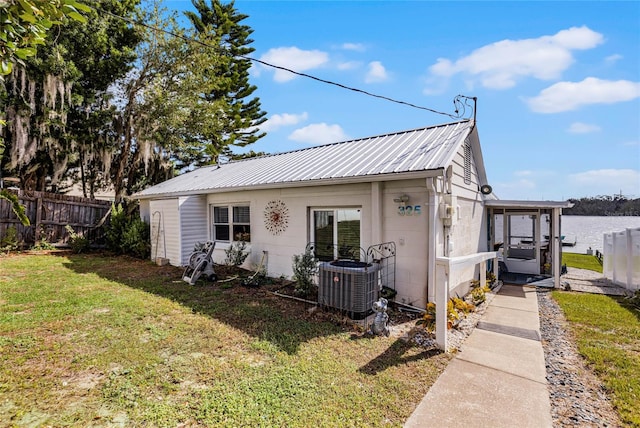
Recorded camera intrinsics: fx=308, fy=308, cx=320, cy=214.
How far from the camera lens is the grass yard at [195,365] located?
9.24ft

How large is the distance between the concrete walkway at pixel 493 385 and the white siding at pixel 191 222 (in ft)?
26.6

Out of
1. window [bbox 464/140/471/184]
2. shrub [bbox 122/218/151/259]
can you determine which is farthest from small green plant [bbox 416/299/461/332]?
shrub [bbox 122/218/151/259]

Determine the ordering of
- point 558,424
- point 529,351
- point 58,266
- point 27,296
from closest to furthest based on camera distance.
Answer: point 558,424
point 529,351
point 27,296
point 58,266

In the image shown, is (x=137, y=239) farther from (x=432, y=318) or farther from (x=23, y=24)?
(x=23, y=24)

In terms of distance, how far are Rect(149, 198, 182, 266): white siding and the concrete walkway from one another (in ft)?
27.8

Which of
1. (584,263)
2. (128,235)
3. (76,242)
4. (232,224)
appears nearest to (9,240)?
(76,242)

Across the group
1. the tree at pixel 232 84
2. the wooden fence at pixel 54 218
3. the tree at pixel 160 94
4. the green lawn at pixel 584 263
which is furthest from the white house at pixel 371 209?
the tree at pixel 232 84

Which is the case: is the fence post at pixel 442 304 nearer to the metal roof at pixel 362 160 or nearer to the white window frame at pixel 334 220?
the metal roof at pixel 362 160

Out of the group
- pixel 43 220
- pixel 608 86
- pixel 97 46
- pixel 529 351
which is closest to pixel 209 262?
pixel 529 351

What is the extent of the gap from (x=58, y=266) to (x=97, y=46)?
9.27m

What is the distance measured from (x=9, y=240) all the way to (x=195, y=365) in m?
12.0

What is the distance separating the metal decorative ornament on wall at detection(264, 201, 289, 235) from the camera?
7.84 m

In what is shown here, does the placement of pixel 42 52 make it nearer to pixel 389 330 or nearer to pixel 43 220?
pixel 43 220

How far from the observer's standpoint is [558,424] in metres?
2.83
